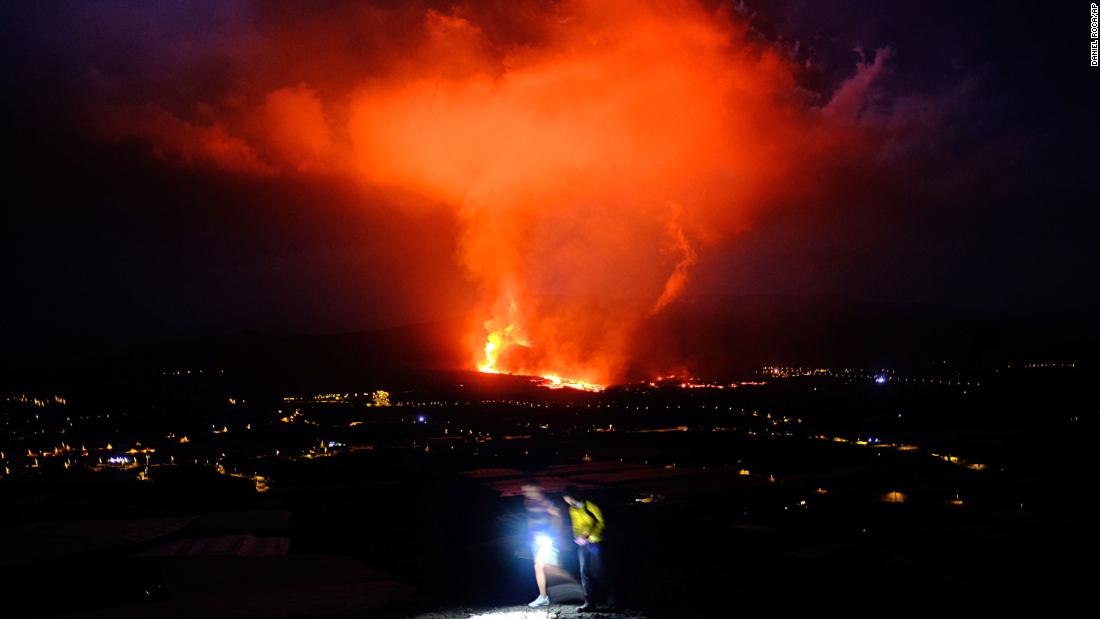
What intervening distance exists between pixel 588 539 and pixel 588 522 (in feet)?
0.84

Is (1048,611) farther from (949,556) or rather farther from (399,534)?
(399,534)

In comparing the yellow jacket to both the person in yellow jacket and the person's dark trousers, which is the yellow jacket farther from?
the person's dark trousers

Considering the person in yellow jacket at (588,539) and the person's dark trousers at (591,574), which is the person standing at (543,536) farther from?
the person's dark trousers at (591,574)

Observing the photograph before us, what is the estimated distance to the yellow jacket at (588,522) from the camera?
9.92 m

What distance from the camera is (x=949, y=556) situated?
47.4 feet

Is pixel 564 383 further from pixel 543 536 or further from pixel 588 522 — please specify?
pixel 588 522

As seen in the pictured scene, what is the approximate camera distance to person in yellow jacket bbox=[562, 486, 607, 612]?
9.96m

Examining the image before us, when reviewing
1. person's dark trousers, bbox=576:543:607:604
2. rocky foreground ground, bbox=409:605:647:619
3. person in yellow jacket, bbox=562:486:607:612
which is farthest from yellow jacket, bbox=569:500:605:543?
rocky foreground ground, bbox=409:605:647:619

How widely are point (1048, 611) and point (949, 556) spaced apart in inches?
122

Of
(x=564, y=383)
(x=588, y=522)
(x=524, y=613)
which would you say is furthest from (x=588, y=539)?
(x=564, y=383)

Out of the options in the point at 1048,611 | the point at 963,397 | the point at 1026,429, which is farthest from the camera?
the point at 963,397

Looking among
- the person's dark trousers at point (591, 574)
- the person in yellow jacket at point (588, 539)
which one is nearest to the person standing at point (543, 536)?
the person in yellow jacket at point (588, 539)

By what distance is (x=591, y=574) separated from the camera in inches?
413

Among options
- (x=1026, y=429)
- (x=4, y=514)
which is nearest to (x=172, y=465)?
(x=4, y=514)
